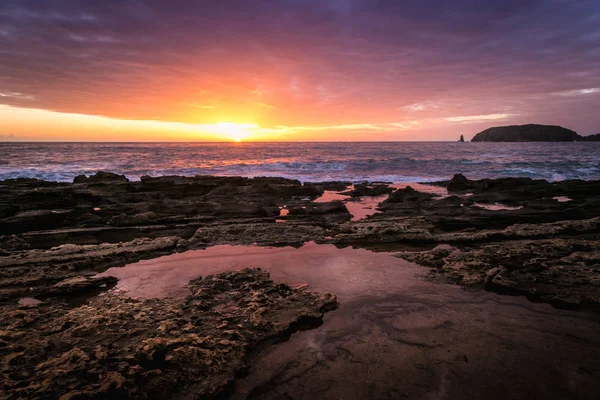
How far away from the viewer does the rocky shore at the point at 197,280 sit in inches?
147

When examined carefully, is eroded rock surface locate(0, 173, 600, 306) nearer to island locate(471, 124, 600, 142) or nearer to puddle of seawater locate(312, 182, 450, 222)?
puddle of seawater locate(312, 182, 450, 222)

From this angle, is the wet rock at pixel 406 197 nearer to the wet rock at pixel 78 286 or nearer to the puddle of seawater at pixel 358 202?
the puddle of seawater at pixel 358 202

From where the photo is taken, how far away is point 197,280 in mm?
6363

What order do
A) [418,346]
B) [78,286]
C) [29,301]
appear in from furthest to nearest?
[78,286] < [29,301] < [418,346]

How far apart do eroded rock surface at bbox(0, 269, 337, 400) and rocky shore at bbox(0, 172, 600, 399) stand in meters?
0.02

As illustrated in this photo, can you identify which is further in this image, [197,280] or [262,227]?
[262,227]

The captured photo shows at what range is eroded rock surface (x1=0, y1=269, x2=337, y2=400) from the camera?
3.40 metres

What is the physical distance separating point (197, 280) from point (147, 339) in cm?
224

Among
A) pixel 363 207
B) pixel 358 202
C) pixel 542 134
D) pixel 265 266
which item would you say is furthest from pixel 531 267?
pixel 542 134

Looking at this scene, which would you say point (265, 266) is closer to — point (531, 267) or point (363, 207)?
point (531, 267)

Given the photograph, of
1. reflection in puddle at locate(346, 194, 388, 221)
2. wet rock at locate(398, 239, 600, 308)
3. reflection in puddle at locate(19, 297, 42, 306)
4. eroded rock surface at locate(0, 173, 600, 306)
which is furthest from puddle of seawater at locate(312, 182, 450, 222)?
reflection in puddle at locate(19, 297, 42, 306)

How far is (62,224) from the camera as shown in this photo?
35.6 feet

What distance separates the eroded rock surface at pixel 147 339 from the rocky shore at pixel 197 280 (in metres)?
0.02

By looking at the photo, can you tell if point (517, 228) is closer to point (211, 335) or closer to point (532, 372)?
point (532, 372)
